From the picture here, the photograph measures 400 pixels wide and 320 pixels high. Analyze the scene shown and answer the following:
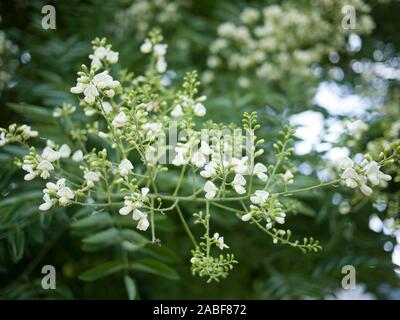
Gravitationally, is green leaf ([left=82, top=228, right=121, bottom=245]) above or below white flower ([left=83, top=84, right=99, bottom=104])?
below

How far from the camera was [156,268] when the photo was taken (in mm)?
1909

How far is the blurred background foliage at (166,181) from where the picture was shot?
6.79 feet

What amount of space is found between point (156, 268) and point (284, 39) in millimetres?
1828

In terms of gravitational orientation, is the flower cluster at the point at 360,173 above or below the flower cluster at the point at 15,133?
below

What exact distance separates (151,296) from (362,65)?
1.88 meters

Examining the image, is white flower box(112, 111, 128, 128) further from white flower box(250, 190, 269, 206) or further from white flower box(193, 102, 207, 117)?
white flower box(250, 190, 269, 206)

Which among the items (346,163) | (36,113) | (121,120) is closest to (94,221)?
(121,120)

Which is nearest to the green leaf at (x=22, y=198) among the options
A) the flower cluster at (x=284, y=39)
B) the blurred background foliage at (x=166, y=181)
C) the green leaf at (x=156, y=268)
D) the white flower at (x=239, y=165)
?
the blurred background foliage at (x=166, y=181)

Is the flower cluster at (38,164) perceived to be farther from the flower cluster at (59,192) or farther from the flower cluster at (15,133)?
the flower cluster at (15,133)

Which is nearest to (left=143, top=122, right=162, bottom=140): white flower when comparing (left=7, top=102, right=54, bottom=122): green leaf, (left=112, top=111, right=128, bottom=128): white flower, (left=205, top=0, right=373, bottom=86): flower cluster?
(left=112, top=111, right=128, bottom=128): white flower

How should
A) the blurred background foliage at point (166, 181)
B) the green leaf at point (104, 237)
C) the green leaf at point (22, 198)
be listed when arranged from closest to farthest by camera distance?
1. the green leaf at point (104, 237)
2. the green leaf at point (22, 198)
3. the blurred background foliage at point (166, 181)

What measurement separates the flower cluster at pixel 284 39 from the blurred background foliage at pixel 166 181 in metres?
0.05

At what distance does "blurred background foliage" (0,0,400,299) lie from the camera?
2068mm

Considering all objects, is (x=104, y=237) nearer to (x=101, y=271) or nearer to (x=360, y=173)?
(x=101, y=271)
